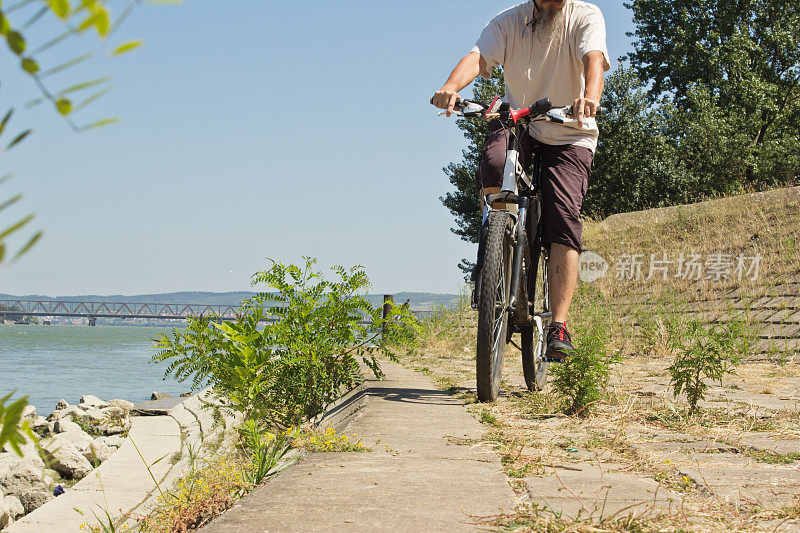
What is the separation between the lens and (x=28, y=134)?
1.82 ft

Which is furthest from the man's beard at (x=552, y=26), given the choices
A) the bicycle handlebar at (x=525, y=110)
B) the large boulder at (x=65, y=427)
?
the large boulder at (x=65, y=427)

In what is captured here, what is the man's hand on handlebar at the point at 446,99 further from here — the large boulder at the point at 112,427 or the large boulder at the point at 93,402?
the large boulder at the point at 93,402

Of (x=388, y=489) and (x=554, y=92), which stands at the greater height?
(x=554, y=92)

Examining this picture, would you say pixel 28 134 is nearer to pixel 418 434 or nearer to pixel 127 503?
pixel 418 434

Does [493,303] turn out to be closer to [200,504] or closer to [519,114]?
[519,114]

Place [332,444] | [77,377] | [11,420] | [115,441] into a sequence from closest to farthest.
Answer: [11,420] → [332,444] → [115,441] → [77,377]

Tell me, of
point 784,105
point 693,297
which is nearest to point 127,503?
point 693,297

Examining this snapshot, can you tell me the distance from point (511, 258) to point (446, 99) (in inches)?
36.5

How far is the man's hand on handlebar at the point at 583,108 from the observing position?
367 cm

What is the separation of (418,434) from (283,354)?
49.8 inches

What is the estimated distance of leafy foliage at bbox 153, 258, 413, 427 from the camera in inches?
137

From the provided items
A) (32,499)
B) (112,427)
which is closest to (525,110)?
(32,499)

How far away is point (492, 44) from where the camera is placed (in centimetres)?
422

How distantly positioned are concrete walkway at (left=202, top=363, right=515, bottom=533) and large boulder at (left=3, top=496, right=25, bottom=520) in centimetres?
395
